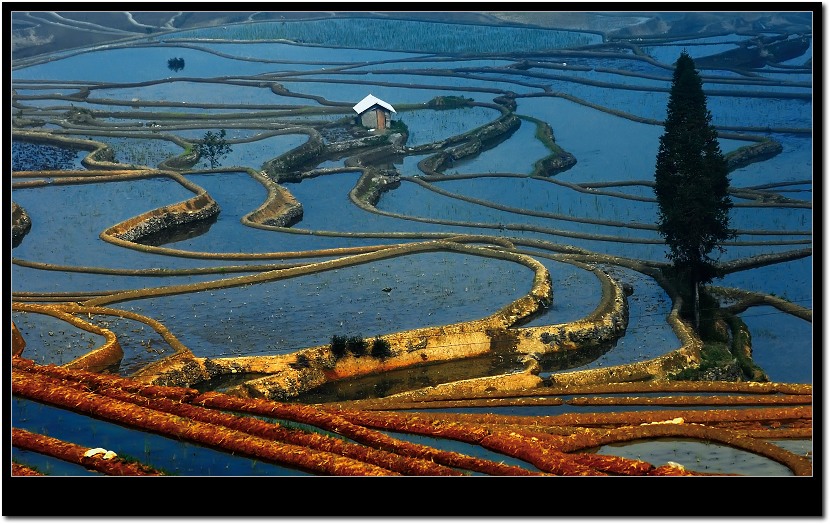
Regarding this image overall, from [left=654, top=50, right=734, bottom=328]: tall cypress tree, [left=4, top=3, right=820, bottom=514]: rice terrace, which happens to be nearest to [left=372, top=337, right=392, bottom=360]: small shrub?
[left=4, top=3, right=820, bottom=514]: rice terrace

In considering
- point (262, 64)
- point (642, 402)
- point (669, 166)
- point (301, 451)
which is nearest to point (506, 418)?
point (642, 402)

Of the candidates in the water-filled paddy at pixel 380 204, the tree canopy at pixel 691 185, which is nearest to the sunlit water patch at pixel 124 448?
the water-filled paddy at pixel 380 204

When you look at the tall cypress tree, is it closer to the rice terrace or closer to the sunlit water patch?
the rice terrace

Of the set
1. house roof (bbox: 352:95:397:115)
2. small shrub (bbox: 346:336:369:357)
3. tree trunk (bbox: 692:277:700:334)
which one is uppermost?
house roof (bbox: 352:95:397:115)

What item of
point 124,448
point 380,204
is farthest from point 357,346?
point 380,204

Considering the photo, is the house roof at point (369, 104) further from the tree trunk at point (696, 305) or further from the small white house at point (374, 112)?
the tree trunk at point (696, 305)

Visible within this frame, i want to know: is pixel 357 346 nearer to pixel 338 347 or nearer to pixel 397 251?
pixel 338 347
